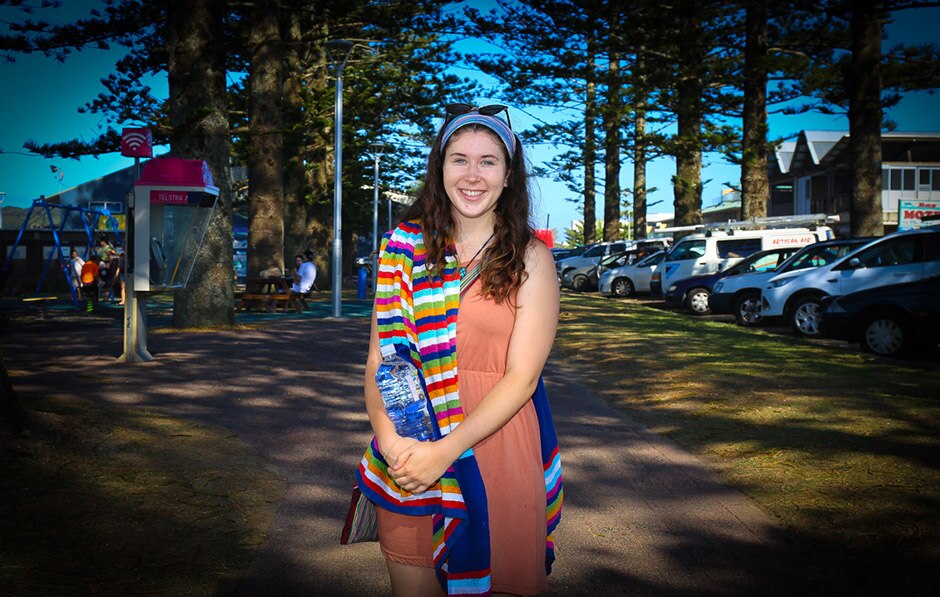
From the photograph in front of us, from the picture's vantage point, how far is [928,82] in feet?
67.9

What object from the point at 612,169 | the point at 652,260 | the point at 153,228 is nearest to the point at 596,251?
the point at 612,169

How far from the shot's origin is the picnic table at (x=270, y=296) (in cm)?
2145

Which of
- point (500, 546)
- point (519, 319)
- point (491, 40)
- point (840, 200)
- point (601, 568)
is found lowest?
point (601, 568)

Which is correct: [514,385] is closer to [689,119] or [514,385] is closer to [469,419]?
[469,419]

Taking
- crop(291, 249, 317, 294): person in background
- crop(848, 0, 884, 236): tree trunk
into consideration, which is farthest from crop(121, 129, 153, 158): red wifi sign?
crop(848, 0, 884, 236): tree trunk

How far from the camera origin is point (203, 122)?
14359 mm

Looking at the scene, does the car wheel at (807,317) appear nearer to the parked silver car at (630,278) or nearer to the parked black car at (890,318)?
the parked black car at (890,318)

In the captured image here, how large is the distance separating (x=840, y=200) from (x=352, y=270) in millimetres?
29117

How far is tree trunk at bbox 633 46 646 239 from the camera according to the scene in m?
27.5

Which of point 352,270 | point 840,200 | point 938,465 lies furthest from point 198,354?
point 840,200

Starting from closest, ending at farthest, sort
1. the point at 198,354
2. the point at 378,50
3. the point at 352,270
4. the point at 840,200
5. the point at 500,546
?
the point at 500,546
the point at 198,354
the point at 378,50
the point at 352,270
the point at 840,200

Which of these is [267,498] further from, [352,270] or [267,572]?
[352,270]

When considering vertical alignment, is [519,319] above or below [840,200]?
below

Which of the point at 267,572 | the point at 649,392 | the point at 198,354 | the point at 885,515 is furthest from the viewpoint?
the point at 198,354
